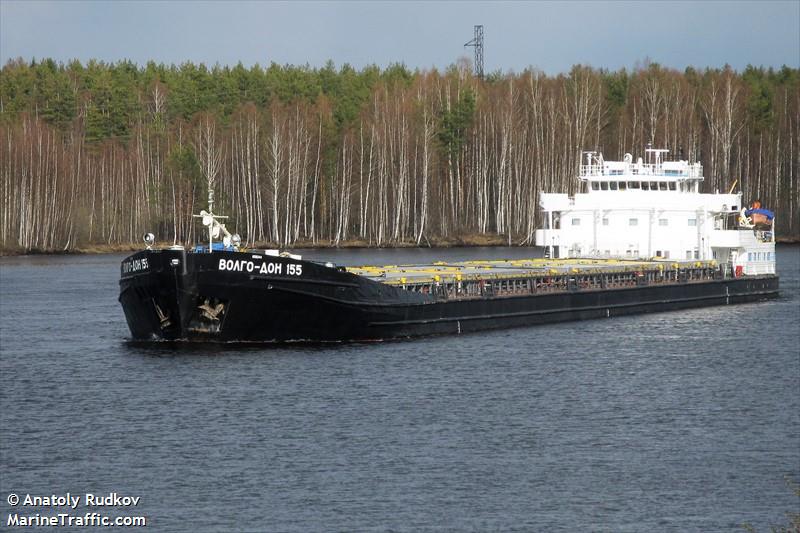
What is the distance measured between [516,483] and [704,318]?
33553 millimetres

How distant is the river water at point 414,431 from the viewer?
24516 millimetres

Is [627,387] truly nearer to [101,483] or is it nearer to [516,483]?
[516,483]

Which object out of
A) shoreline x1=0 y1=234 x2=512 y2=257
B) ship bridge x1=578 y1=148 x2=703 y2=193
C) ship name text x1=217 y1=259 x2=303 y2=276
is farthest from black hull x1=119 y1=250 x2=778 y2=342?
shoreline x1=0 y1=234 x2=512 y2=257

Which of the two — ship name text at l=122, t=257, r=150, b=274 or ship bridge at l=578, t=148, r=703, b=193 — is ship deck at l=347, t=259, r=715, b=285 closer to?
ship bridge at l=578, t=148, r=703, b=193

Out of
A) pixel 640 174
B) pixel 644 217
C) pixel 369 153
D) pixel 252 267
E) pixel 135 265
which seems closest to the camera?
pixel 252 267

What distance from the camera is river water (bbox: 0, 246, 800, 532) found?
24.5 metres

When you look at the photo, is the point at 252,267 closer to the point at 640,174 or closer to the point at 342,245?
the point at 640,174

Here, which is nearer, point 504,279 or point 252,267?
point 252,267

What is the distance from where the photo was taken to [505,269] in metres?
56.7

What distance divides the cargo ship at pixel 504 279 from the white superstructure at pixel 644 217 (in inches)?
2.9

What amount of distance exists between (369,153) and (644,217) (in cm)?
5216

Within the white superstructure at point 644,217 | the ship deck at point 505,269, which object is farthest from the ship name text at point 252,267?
the white superstructure at point 644,217

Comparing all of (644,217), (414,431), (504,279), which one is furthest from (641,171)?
(414,431)

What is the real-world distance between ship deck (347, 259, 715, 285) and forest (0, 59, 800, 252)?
146 feet
